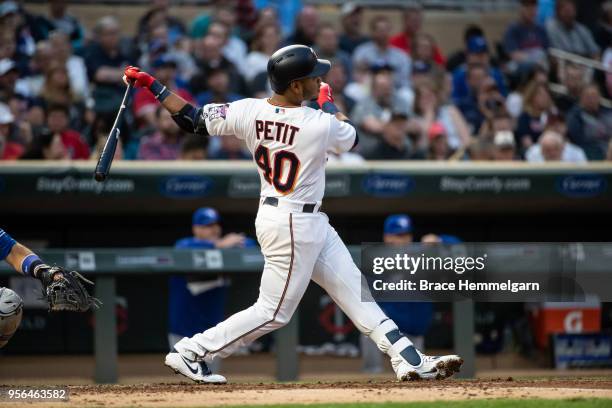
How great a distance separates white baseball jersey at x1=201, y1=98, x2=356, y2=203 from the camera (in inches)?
211

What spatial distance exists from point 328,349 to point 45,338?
2.48 m

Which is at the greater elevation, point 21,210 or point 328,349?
point 21,210

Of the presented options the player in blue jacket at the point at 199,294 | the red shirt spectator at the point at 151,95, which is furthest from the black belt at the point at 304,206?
the red shirt spectator at the point at 151,95

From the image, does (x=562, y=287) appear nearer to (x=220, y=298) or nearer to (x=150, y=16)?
(x=220, y=298)

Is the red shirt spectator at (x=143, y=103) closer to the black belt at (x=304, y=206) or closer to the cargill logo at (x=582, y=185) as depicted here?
the cargill logo at (x=582, y=185)

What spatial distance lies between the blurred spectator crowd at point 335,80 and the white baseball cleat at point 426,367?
13.0 ft

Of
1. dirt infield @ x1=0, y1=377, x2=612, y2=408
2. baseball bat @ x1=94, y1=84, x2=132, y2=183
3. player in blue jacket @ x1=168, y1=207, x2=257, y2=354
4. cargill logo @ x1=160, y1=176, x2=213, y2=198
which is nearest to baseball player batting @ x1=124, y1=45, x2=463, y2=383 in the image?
dirt infield @ x1=0, y1=377, x2=612, y2=408

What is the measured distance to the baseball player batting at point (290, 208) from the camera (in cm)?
537

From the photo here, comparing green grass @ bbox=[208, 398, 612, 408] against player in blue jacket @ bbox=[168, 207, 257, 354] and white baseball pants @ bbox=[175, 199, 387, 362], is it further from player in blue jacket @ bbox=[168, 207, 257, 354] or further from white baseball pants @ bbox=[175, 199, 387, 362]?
player in blue jacket @ bbox=[168, 207, 257, 354]

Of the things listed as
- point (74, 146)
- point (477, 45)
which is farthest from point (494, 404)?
point (477, 45)

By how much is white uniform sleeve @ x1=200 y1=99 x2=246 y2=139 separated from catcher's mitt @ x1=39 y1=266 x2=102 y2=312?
1018 millimetres

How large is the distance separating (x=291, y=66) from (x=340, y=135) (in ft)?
1.35

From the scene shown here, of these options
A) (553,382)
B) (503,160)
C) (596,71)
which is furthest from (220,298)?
(596,71)

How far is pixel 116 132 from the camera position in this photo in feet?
18.9
